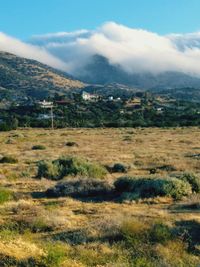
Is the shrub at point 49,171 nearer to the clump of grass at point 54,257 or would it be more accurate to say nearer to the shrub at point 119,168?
the shrub at point 119,168

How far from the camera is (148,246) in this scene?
11.9 metres

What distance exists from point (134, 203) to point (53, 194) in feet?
11.8

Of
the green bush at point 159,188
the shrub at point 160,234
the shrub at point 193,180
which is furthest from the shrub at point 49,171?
the shrub at point 160,234

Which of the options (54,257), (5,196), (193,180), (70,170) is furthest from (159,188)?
(54,257)

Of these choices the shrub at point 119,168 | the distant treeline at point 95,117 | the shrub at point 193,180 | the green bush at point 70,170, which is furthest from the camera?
the distant treeline at point 95,117

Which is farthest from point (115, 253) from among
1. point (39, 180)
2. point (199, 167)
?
point (199, 167)

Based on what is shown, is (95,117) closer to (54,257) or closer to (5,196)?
(5,196)

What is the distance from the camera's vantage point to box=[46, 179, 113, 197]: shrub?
19.7 m

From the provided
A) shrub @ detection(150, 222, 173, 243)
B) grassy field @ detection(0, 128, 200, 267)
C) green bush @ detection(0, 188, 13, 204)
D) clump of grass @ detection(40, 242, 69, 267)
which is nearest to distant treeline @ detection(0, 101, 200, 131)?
green bush @ detection(0, 188, 13, 204)

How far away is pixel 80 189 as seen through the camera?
65.4ft

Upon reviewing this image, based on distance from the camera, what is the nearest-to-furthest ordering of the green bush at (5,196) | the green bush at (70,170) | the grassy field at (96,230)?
the grassy field at (96,230)
the green bush at (5,196)
the green bush at (70,170)

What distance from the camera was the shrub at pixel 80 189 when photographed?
777 inches

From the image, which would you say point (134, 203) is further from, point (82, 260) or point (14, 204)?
point (82, 260)

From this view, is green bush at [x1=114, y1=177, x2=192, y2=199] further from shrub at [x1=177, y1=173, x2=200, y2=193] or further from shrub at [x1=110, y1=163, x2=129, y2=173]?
shrub at [x1=110, y1=163, x2=129, y2=173]
